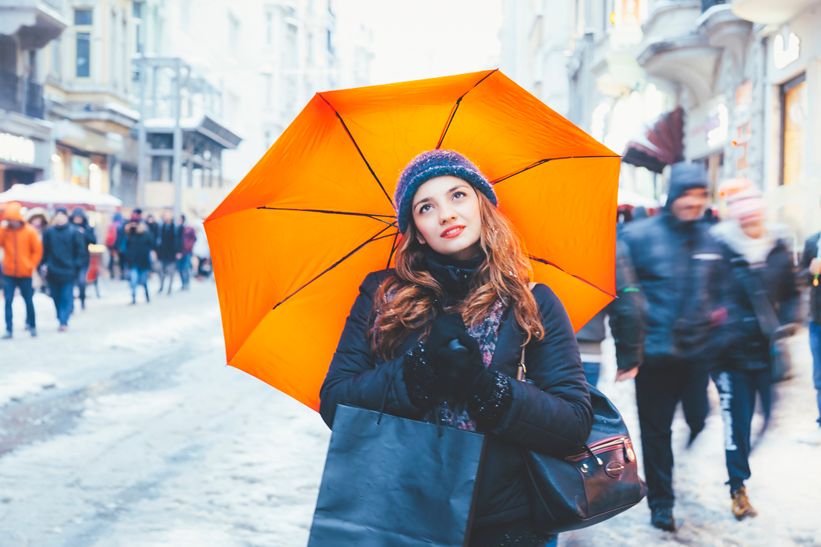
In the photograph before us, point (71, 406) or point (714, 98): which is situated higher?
point (714, 98)

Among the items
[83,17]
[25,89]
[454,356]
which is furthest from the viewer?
[83,17]

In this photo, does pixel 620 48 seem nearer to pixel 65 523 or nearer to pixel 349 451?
pixel 65 523

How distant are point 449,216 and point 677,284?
2.74 metres

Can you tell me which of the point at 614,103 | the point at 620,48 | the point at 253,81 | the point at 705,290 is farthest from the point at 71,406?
the point at 253,81

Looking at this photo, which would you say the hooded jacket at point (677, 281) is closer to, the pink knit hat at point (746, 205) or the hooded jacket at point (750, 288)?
the hooded jacket at point (750, 288)

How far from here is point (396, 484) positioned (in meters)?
1.97

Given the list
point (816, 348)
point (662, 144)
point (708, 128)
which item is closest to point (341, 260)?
point (662, 144)

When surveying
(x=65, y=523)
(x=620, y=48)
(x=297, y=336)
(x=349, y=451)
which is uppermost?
(x=620, y=48)

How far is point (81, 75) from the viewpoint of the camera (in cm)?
3080

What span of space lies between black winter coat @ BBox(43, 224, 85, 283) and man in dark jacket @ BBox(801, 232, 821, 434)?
1062cm

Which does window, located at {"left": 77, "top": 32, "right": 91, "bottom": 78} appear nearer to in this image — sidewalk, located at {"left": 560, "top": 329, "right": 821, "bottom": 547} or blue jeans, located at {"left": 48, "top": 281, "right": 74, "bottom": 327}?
blue jeans, located at {"left": 48, "top": 281, "right": 74, "bottom": 327}

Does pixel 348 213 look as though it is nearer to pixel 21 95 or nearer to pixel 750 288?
pixel 750 288

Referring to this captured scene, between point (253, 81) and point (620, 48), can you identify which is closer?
point (620, 48)

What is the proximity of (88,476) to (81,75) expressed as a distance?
27.6m
